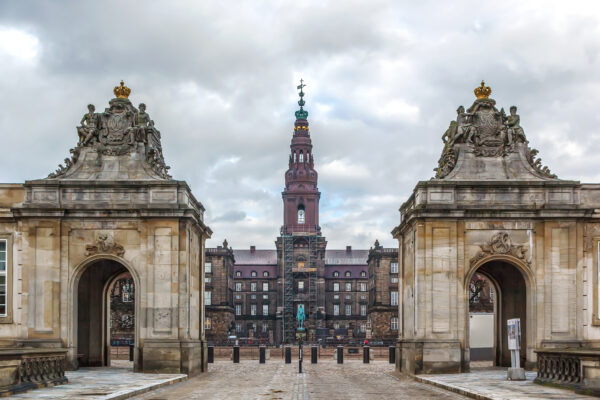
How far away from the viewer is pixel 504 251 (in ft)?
123

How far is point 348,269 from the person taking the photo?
164125mm

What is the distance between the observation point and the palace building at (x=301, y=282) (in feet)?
441

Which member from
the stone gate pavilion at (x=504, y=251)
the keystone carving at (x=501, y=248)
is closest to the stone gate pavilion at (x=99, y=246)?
the stone gate pavilion at (x=504, y=251)

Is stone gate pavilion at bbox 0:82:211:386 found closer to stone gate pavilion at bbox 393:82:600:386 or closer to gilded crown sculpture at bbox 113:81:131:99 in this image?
gilded crown sculpture at bbox 113:81:131:99

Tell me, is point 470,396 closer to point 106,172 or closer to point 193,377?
point 193,377

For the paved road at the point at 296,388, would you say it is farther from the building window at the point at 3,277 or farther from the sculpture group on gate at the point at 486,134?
the sculpture group on gate at the point at 486,134

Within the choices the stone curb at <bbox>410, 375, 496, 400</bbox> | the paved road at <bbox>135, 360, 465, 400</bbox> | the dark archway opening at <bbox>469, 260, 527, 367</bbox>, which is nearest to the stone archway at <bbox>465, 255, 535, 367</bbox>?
the dark archway opening at <bbox>469, 260, 527, 367</bbox>

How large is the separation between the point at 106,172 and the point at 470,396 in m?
19.0

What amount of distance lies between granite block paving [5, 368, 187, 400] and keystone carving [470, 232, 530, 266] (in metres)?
12.8

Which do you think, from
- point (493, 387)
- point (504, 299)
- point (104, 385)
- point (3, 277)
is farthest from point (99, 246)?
point (504, 299)

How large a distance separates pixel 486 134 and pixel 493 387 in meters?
14.3

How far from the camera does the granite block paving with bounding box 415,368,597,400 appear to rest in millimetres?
24166

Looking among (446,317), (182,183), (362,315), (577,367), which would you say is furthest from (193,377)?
(362,315)

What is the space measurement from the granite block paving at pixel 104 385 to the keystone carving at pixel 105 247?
4733 millimetres
